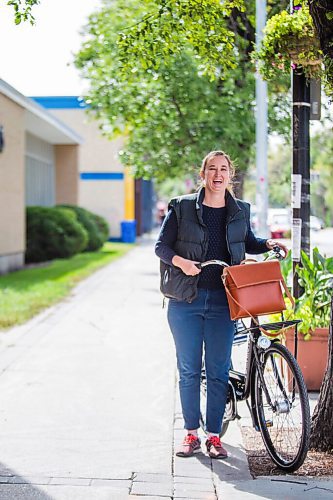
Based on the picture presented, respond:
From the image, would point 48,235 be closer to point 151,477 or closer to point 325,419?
point 325,419

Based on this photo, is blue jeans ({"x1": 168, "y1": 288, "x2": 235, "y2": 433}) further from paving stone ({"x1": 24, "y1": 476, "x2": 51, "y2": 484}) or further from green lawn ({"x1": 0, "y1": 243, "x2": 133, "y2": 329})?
green lawn ({"x1": 0, "y1": 243, "x2": 133, "y2": 329})

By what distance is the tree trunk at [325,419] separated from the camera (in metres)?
5.57

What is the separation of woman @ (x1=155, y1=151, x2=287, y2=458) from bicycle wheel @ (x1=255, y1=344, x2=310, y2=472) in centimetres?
30

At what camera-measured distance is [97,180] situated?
4209 cm

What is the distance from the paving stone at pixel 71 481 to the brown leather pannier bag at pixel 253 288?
49.7 inches

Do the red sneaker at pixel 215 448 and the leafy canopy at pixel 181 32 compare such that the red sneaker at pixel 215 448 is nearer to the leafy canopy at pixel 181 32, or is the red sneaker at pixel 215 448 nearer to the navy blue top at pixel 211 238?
the navy blue top at pixel 211 238

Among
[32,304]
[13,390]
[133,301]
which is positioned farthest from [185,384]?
[133,301]

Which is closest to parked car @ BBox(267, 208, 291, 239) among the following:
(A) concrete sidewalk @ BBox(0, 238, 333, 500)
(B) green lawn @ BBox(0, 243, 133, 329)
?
(B) green lawn @ BBox(0, 243, 133, 329)

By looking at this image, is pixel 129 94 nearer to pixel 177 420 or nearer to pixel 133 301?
pixel 133 301

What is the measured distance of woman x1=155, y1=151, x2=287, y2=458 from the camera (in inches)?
215

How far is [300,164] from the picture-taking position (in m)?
7.18

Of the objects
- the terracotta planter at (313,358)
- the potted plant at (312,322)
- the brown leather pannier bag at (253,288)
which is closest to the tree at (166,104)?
the potted plant at (312,322)

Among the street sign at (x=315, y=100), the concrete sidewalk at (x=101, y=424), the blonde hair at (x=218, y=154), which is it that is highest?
the street sign at (x=315, y=100)

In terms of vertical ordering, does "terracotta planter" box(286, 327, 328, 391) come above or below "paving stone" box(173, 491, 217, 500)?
above
